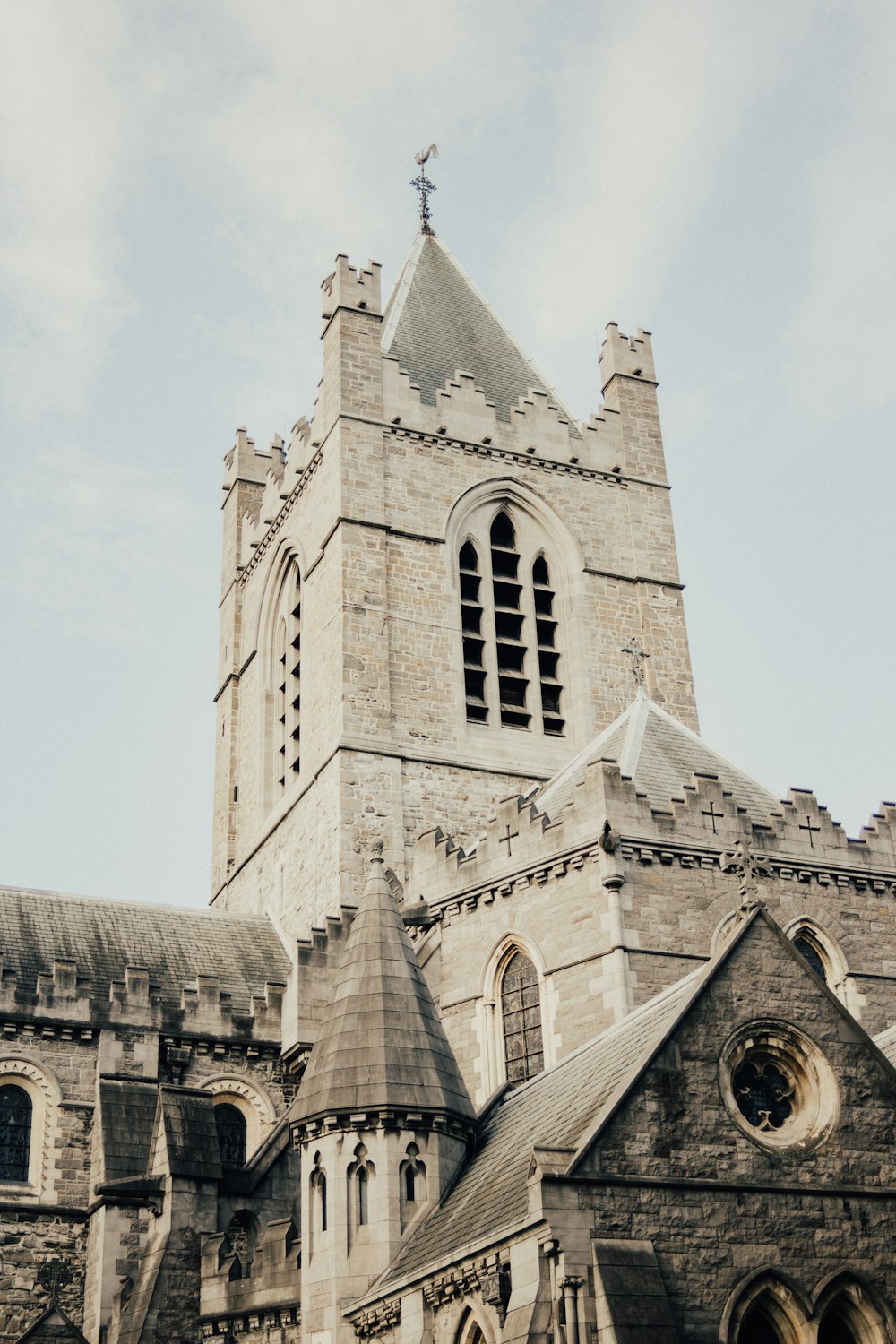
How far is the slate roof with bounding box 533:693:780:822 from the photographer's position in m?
23.0

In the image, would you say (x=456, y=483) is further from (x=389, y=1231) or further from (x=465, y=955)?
(x=389, y=1231)

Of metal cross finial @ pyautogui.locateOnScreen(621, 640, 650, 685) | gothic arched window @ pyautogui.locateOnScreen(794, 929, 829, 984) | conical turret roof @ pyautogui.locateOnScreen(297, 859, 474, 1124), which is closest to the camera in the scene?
conical turret roof @ pyautogui.locateOnScreen(297, 859, 474, 1124)

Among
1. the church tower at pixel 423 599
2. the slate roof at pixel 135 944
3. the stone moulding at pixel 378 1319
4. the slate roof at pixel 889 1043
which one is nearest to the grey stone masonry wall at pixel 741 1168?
the slate roof at pixel 889 1043

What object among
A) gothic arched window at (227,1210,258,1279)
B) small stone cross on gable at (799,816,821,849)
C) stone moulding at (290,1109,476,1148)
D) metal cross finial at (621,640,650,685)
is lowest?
gothic arched window at (227,1210,258,1279)

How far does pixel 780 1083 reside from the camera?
1471 centimetres

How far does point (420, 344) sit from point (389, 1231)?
2321 centimetres

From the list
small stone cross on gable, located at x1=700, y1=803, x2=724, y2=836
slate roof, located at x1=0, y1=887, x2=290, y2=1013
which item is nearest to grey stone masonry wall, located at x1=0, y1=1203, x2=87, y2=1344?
slate roof, located at x1=0, y1=887, x2=290, y2=1013

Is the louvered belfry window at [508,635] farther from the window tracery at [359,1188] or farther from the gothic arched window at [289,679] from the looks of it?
the window tracery at [359,1188]

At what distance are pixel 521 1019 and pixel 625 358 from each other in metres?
19.9

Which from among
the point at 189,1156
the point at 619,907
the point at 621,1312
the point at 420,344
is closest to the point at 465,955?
the point at 619,907

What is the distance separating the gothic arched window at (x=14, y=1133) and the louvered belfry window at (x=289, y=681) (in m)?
10.5

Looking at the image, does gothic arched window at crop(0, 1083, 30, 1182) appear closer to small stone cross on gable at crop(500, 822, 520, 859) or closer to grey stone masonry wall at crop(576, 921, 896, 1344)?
small stone cross on gable at crop(500, 822, 520, 859)

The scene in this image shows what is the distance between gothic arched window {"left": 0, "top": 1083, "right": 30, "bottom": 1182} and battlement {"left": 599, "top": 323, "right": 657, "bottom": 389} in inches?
830

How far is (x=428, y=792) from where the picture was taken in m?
29.1
